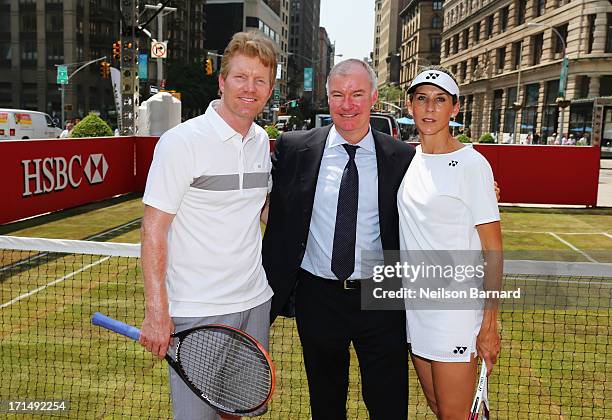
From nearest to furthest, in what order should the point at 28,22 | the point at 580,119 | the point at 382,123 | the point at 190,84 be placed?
1. the point at 382,123
2. the point at 580,119
3. the point at 28,22
4. the point at 190,84

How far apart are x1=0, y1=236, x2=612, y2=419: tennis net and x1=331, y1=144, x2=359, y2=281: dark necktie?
→ 1.41 metres

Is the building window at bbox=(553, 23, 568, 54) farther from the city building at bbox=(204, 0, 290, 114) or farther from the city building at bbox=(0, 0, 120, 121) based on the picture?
the city building at bbox=(204, 0, 290, 114)

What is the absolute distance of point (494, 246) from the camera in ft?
9.55

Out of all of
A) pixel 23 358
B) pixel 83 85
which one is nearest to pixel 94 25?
pixel 83 85

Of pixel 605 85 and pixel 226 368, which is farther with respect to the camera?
pixel 605 85

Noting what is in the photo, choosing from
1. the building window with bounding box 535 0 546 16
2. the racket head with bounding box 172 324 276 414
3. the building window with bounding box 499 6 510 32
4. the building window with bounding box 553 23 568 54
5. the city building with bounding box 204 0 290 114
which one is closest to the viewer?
the racket head with bounding box 172 324 276 414

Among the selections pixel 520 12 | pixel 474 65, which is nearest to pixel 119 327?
pixel 520 12

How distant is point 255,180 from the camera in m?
3.09

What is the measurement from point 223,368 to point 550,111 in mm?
48629

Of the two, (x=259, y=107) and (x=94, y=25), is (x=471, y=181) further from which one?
(x=94, y=25)

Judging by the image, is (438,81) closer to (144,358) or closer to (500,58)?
(144,358)

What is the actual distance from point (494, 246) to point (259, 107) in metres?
1.45

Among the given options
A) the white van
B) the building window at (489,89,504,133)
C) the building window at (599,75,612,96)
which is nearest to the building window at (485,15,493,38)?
the building window at (489,89,504,133)

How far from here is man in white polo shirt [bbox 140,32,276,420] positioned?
9.21 feet
